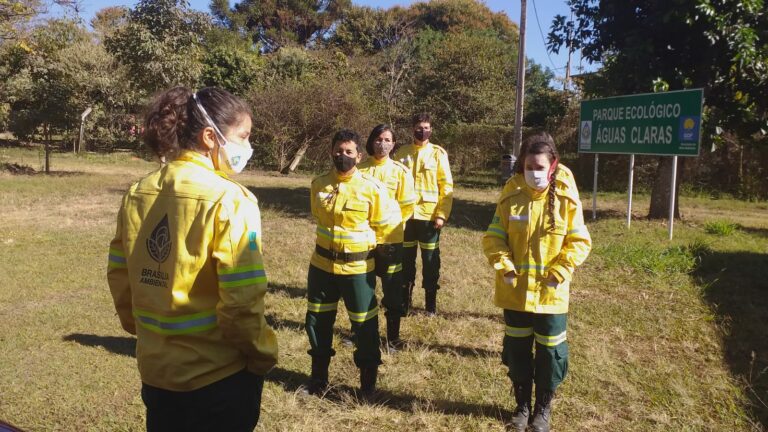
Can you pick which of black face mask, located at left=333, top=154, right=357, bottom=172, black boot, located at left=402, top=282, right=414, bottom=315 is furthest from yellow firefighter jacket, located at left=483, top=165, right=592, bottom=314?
black boot, located at left=402, top=282, right=414, bottom=315

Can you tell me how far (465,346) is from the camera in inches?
203

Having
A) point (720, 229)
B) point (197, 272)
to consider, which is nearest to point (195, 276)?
point (197, 272)

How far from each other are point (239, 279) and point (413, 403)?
7.88 ft

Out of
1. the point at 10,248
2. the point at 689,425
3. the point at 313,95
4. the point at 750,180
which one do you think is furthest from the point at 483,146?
the point at 689,425

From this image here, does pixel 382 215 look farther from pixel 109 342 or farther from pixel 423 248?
pixel 109 342

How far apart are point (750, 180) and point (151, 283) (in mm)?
18072

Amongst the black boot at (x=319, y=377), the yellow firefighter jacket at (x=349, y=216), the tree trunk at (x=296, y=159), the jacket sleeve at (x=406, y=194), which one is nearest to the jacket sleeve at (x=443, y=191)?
the jacket sleeve at (x=406, y=194)

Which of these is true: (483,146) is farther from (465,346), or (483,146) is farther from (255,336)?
(255,336)

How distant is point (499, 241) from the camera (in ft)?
12.0

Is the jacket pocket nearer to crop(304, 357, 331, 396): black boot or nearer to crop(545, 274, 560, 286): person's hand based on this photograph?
crop(304, 357, 331, 396): black boot

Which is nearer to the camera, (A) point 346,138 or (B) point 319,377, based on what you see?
(A) point 346,138

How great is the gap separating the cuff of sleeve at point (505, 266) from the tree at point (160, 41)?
15.1m

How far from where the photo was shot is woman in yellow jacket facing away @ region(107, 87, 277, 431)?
2014 millimetres

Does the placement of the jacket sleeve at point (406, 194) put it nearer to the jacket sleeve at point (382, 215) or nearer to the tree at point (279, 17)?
the jacket sleeve at point (382, 215)
